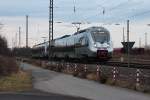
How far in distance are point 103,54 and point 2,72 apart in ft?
47.1

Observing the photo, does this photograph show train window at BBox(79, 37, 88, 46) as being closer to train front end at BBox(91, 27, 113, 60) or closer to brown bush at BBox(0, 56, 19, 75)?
train front end at BBox(91, 27, 113, 60)

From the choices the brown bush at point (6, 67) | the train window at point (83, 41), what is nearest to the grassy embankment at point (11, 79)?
the brown bush at point (6, 67)

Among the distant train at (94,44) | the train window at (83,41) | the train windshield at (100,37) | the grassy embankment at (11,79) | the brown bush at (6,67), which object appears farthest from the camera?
the train window at (83,41)

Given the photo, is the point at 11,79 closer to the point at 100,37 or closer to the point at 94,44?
the point at 94,44

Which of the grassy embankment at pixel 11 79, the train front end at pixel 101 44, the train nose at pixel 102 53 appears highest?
the train front end at pixel 101 44

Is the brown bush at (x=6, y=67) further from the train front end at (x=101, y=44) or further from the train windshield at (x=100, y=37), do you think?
the train windshield at (x=100, y=37)

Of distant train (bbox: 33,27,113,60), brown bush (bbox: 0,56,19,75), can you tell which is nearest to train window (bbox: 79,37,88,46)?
distant train (bbox: 33,27,113,60)

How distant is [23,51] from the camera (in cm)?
14612

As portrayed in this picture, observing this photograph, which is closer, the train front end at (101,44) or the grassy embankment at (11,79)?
the grassy embankment at (11,79)

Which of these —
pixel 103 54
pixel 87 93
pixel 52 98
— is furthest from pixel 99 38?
pixel 52 98

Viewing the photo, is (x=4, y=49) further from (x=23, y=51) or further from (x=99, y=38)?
(x=23, y=51)

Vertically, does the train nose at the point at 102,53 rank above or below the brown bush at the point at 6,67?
above

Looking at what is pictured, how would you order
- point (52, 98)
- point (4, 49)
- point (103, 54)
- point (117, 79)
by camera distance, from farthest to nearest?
point (4, 49), point (103, 54), point (117, 79), point (52, 98)

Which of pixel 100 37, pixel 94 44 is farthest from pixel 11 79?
pixel 100 37
